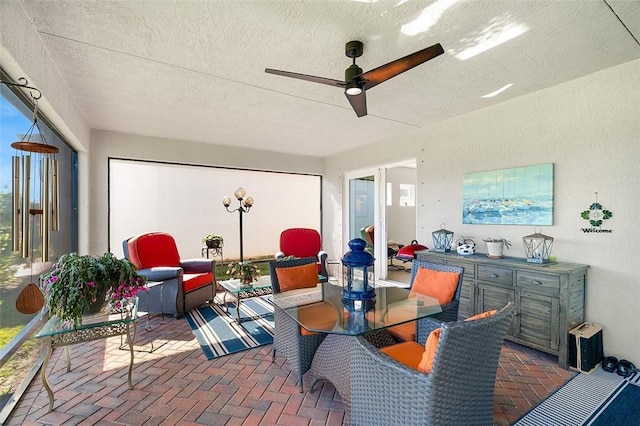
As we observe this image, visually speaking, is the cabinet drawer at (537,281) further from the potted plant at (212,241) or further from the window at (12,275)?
the potted plant at (212,241)

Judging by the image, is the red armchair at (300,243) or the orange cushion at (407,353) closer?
the orange cushion at (407,353)

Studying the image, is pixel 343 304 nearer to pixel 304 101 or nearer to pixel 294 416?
pixel 294 416

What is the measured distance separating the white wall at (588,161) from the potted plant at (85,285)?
3686 mm

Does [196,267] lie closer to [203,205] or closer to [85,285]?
[85,285]

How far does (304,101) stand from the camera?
3342mm

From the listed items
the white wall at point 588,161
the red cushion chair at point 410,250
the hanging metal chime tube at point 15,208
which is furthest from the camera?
the red cushion chair at point 410,250

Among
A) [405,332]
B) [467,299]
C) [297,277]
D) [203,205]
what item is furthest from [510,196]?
[203,205]

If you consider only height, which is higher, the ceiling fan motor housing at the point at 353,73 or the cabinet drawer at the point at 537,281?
the ceiling fan motor housing at the point at 353,73

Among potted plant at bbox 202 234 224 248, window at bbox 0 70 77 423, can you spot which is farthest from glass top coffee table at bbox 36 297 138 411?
potted plant at bbox 202 234 224 248

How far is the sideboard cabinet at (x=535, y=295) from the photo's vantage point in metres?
2.53

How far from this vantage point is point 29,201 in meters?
1.72

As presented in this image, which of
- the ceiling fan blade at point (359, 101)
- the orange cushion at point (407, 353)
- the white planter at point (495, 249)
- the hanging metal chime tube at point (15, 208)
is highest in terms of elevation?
the ceiling fan blade at point (359, 101)

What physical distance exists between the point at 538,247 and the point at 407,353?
2.10m

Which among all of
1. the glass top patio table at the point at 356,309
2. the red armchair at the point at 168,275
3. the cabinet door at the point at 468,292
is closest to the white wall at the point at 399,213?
the cabinet door at the point at 468,292
